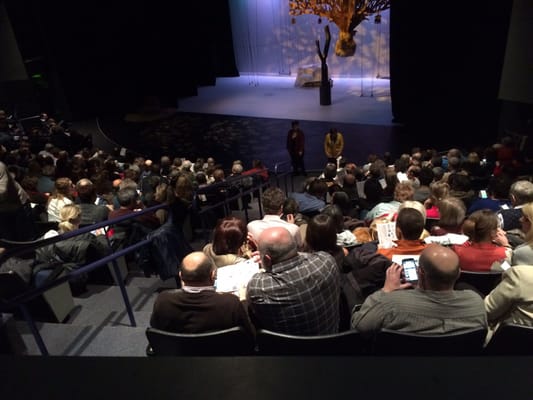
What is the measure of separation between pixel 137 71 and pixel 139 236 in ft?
46.3

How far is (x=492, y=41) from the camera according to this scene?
9.55 metres

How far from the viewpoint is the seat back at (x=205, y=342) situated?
6.27 feet

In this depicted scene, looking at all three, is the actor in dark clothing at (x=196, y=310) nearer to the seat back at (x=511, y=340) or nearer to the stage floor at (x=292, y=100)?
the seat back at (x=511, y=340)

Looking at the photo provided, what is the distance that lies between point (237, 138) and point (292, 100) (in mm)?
4251

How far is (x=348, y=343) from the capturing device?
1.91 metres

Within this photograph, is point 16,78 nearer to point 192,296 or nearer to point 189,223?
point 189,223

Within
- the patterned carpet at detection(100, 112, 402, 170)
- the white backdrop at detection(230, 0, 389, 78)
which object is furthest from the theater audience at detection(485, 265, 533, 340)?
the white backdrop at detection(230, 0, 389, 78)

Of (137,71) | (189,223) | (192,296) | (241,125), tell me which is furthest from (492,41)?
(137,71)

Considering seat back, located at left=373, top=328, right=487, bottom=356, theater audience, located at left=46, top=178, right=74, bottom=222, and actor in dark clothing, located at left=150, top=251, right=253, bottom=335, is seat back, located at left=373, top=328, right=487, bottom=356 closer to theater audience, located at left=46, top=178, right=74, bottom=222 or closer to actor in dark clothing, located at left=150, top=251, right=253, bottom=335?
actor in dark clothing, located at left=150, top=251, right=253, bottom=335

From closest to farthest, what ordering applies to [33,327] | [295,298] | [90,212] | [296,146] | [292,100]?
1. [295,298]
2. [33,327]
3. [90,212]
4. [296,146]
5. [292,100]

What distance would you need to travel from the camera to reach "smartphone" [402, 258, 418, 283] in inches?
98.4

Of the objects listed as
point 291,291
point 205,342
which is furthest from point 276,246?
point 205,342

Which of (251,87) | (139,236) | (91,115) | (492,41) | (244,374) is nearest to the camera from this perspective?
(244,374)

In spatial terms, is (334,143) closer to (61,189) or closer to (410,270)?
(61,189)
